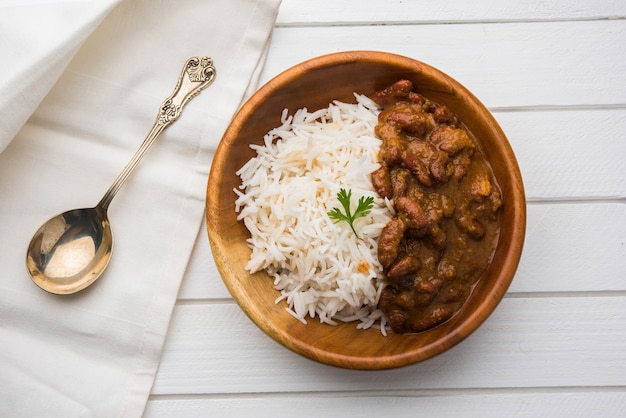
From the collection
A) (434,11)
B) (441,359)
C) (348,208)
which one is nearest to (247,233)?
(348,208)

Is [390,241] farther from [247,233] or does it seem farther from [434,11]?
[434,11]

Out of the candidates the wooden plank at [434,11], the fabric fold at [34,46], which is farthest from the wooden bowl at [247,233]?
the fabric fold at [34,46]

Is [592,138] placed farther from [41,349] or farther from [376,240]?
[41,349]

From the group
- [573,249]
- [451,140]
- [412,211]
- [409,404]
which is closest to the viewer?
[412,211]

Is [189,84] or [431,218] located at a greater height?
[189,84]

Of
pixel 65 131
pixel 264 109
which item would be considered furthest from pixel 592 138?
pixel 65 131

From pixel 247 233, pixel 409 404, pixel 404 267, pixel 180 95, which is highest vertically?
pixel 180 95

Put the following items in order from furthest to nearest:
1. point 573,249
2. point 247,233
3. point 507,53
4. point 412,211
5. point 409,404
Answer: point 507,53 → point 573,249 → point 409,404 → point 247,233 → point 412,211

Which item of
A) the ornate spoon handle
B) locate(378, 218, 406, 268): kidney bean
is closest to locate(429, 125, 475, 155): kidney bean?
locate(378, 218, 406, 268): kidney bean
